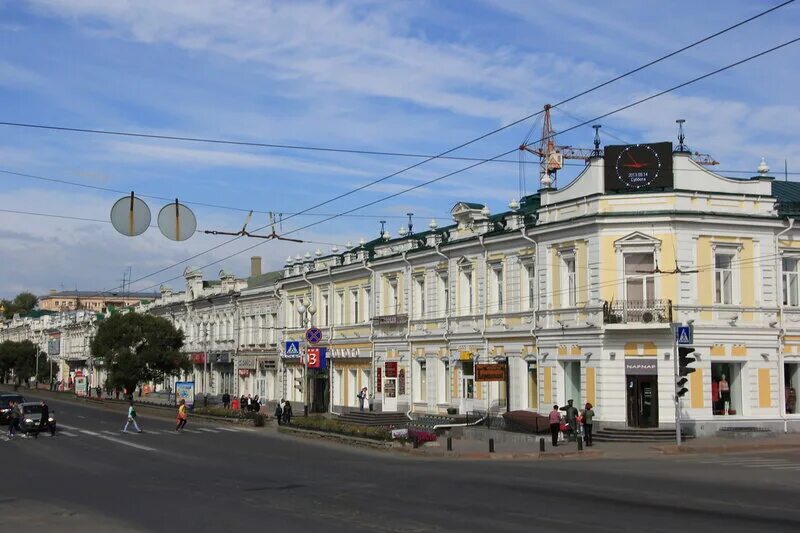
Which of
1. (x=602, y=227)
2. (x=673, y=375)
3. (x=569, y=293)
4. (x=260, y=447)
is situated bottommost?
(x=260, y=447)

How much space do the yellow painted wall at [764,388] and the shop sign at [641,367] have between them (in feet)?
16.2

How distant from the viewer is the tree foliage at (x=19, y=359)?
454 feet

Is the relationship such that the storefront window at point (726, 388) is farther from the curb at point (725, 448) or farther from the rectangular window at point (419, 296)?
the rectangular window at point (419, 296)

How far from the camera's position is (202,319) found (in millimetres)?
90000

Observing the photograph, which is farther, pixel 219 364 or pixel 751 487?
pixel 219 364

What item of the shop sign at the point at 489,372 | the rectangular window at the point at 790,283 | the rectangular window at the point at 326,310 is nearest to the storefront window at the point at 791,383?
the rectangular window at the point at 790,283

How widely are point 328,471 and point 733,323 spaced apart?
21.0m

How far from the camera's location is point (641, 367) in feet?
129

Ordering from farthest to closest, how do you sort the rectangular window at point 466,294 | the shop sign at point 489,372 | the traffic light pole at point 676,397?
the rectangular window at point 466,294, the shop sign at point 489,372, the traffic light pole at point 676,397

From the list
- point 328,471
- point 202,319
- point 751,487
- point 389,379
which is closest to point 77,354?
point 202,319

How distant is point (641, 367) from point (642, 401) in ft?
4.61

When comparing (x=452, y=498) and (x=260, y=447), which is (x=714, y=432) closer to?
(x=260, y=447)

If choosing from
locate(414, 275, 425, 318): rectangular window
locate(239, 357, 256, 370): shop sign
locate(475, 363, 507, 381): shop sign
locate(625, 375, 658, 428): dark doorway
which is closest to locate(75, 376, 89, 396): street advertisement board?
locate(239, 357, 256, 370): shop sign

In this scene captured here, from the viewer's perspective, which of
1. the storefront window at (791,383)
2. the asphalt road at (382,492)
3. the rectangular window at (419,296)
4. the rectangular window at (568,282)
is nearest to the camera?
the asphalt road at (382,492)
